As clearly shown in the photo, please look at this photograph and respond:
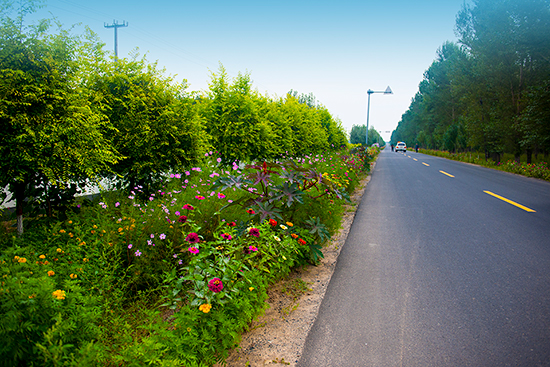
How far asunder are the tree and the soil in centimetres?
260

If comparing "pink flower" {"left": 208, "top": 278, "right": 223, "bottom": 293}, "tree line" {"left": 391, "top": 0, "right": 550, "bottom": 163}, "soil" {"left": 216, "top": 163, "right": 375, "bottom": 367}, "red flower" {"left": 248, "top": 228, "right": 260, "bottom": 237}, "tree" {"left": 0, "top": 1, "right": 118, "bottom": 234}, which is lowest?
"soil" {"left": 216, "top": 163, "right": 375, "bottom": 367}

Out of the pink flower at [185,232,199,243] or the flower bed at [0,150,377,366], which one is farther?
the pink flower at [185,232,199,243]

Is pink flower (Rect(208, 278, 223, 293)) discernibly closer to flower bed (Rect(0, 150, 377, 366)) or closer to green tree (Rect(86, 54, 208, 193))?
flower bed (Rect(0, 150, 377, 366))

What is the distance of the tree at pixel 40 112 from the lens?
3.21 m

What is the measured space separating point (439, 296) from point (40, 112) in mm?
4795

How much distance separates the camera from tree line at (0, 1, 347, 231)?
3.25 meters

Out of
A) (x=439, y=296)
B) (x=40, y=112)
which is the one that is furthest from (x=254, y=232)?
(x=40, y=112)

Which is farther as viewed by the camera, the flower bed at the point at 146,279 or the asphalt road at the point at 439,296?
the asphalt road at the point at 439,296

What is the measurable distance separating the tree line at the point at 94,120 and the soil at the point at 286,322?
2.60 m

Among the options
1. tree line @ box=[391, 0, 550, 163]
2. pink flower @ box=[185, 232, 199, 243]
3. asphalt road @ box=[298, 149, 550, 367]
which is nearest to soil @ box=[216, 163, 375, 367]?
asphalt road @ box=[298, 149, 550, 367]

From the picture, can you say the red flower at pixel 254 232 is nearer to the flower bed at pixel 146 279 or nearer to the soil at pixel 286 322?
the flower bed at pixel 146 279

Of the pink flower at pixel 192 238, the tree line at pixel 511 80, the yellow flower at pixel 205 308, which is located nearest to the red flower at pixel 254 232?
the pink flower at pixel 192 238

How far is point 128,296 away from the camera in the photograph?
Answer: 3.04 metres

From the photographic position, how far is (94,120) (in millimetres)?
3641
